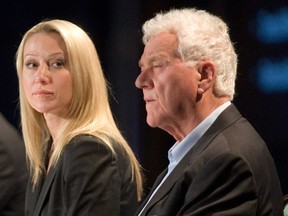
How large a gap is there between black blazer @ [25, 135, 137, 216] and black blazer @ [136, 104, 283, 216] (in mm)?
358

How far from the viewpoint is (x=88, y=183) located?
2.01 meters

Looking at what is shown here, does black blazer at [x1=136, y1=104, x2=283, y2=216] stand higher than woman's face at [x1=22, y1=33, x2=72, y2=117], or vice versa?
woman's face at [x1=22, y1=33, x2=72, y2=117]

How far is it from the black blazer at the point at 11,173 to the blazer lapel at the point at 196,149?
0.74 meters

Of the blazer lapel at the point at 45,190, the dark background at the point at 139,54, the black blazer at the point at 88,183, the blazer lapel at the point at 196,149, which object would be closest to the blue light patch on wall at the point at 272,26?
the dark background at the point at 139,54

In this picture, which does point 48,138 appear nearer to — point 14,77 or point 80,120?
point 80,120

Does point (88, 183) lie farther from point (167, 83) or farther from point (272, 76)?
point (272, 76)

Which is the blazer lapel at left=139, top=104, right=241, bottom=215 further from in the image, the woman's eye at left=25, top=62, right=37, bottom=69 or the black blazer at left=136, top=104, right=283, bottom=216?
the woman's eye at left=25, top=62, right=37, bottom=69

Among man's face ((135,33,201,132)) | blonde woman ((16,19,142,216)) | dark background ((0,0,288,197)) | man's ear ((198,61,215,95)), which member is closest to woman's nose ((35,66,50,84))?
blonde woman ((16,19,142,216))

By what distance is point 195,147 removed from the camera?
1687 millimetres

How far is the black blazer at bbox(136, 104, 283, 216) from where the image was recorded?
1503 mm

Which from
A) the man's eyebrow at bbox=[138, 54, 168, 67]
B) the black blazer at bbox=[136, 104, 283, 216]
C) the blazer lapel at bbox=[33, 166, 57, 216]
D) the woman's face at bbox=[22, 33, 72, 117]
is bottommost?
the blazer lapel at bbox=[33, 166, 57, 216]

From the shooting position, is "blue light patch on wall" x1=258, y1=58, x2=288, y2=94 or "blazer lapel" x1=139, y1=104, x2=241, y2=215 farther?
"blue light patch on wall" x1=258, y1=58, x2=288, y2=94

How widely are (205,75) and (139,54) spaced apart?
1.93 m

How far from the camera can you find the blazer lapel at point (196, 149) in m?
1.65
